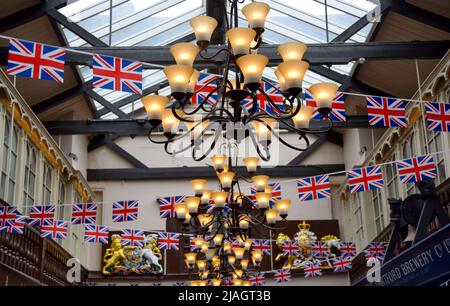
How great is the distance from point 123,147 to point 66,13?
333 inches

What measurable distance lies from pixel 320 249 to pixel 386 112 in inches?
308

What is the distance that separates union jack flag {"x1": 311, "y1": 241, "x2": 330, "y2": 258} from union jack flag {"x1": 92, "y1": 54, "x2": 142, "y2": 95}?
934 centimetres

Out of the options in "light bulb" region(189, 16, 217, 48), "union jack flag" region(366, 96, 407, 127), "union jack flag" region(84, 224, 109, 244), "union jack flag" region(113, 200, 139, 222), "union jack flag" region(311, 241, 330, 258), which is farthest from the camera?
"union jack flag" region(311, 241, 330, 258)

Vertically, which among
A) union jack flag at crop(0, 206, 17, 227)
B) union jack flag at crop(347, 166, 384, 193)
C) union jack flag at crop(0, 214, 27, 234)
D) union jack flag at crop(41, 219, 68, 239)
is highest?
union jack flag at crop(347, 166, 384, 193)

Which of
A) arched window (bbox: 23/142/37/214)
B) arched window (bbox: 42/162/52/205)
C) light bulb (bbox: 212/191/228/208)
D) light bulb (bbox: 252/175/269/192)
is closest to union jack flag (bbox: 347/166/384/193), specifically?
light bulb (bbox: 252/175/269/192)

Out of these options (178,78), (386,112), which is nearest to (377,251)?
(386,112)

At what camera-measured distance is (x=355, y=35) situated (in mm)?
14234

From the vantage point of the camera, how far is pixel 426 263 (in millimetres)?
5734

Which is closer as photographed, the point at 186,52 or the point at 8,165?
the point at 186,52

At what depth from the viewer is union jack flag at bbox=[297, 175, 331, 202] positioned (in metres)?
12.7

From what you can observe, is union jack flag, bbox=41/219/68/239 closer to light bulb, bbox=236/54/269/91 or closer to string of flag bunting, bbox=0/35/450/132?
string of flag bunting, bbox=0/35/450/132

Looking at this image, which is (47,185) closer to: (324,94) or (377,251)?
(377,251)

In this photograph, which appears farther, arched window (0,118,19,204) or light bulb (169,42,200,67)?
arched window (0,118,19,204)

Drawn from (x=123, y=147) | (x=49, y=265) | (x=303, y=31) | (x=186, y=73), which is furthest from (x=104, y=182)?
(x=186, y=73)
